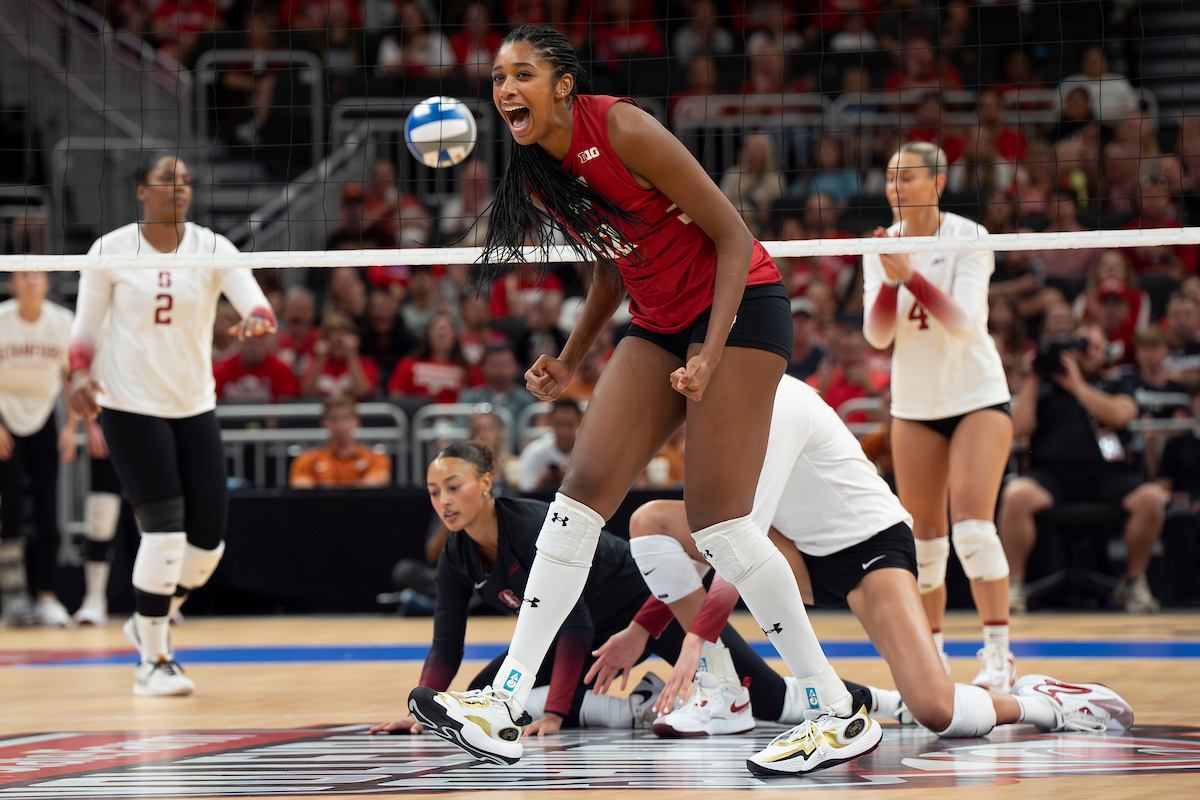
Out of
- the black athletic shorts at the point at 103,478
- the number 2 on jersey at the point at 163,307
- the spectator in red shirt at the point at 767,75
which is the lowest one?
the black athletic shorts at the point at 103,478

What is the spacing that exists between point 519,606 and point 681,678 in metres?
0.75

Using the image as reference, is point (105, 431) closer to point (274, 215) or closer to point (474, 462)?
point (474, 462)

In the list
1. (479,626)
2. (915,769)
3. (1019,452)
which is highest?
(1019,452)

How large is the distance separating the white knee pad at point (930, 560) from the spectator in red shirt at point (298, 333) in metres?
6.82

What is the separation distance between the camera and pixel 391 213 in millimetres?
12039

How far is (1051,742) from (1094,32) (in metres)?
10.7

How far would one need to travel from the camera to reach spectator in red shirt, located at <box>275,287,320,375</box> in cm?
1090

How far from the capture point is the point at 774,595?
3.26 metres

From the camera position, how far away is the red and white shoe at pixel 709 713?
402 centimetres

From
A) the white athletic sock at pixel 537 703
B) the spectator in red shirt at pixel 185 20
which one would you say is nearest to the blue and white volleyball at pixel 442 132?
the white athletic sock at pixel 537 703

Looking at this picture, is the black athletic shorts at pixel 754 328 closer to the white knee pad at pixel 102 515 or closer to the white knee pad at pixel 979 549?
the white knee pad at pixel 979 549

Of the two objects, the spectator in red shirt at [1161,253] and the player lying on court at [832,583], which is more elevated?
the spectator in red shirt at [1161,253]

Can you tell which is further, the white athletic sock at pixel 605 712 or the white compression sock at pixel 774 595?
the white athletic sock at pixel 605 712

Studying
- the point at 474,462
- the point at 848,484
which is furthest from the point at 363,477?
the point at 848,484
